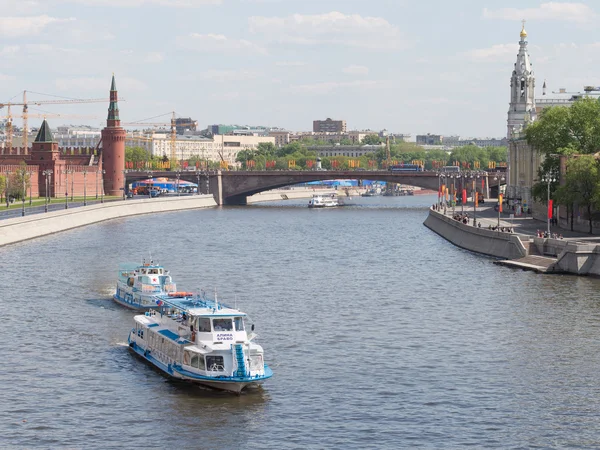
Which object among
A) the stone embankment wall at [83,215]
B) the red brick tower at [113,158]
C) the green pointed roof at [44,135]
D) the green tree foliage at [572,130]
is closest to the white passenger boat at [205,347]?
the stone embankment wall at [83,215]

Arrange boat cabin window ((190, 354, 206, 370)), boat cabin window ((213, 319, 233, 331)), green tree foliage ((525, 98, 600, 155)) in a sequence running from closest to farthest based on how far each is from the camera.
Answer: boat cabin window ((190, 354, 206, 370)) < boat cabin window ((213, 319, 233, 331)) < green tree foliage ((525, 98, 600, 155))

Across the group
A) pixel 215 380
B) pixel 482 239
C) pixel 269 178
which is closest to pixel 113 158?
pixel 269 178

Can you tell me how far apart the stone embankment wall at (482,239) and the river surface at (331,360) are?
2.77 meters

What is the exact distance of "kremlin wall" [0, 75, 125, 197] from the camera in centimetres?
16938

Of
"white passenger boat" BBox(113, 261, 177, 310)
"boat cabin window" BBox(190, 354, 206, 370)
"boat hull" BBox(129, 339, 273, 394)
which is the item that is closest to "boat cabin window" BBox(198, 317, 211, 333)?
"boat cabin window" BBox(190, 354, 206, 370)

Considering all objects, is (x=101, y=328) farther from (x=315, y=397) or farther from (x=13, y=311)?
(x=315, y=397)

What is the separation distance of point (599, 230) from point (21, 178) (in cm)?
7879

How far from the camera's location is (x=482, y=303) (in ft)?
204

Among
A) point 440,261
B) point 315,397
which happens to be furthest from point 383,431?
point 440,261

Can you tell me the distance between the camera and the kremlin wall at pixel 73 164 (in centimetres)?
16938

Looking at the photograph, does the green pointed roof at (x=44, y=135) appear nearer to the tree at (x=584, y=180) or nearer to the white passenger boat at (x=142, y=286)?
the tree at (x=584, y=180)

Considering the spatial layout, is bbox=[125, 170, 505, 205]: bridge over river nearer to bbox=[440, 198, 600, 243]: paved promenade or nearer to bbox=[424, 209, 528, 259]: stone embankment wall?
bbox=[440, 198, 600, 243]: paved promenade

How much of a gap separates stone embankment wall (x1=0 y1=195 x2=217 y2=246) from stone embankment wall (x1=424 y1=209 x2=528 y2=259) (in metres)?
36.3

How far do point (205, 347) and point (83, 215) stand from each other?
8599 centimetres
